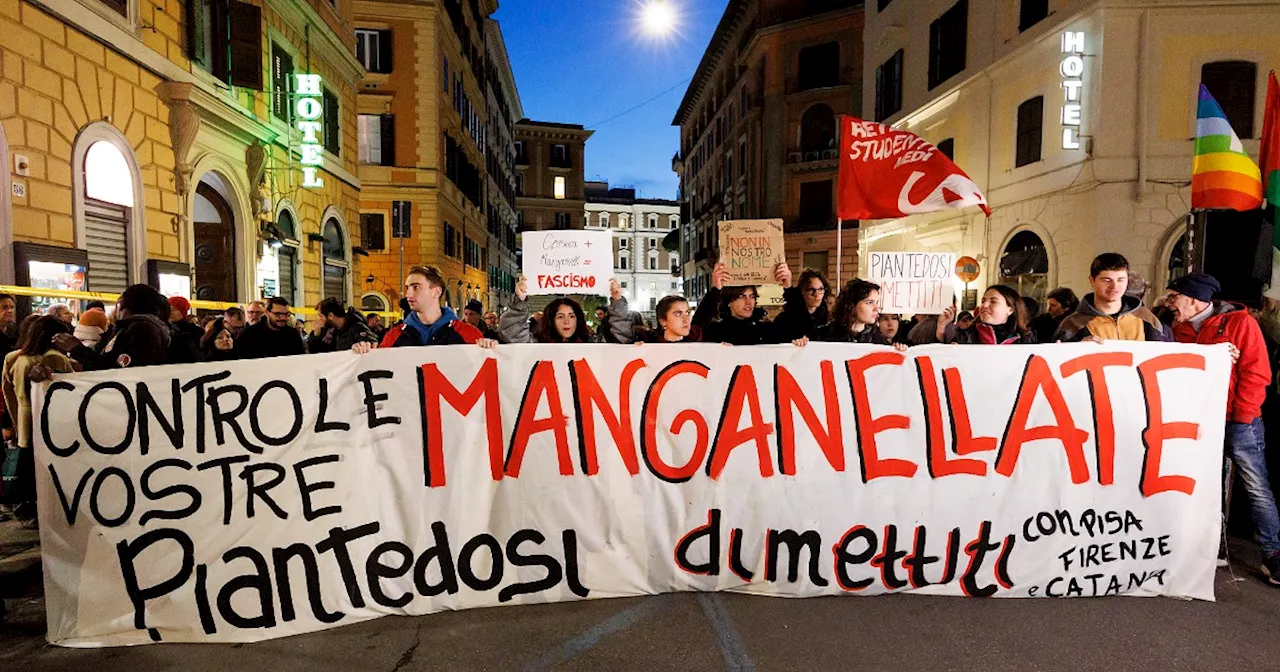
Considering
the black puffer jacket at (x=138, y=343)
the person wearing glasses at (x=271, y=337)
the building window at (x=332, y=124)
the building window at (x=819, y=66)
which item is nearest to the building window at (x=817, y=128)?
the building window at (x=819, y=66)

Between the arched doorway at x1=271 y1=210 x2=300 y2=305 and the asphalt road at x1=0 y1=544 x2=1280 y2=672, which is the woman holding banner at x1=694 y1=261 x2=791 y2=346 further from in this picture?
the arched doorway at x1=271 y1=210 x2=300 y2=305

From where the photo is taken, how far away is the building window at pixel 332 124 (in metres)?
14.8

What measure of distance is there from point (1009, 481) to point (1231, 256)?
4.67 m

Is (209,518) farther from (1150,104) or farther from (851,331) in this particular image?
(1150,104)

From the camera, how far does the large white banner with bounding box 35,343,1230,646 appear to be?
319 cm

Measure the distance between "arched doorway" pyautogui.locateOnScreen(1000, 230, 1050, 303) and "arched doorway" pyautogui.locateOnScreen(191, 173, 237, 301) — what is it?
48.6ft

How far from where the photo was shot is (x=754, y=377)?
12.0 ft

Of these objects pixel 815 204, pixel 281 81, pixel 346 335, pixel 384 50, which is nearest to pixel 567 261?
pixel 346 335

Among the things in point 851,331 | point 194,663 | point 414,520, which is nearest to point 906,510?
point 851,331

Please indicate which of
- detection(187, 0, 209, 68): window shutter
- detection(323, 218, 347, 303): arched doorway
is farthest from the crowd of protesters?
detection(323, 218, 347, 303): arched doorway

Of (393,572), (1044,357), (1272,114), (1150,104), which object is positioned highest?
(1150,104)

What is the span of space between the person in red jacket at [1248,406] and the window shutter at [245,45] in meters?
12.3

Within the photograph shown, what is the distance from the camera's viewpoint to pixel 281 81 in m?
12.7

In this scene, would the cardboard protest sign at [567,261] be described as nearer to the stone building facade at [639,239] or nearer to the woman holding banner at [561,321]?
the woman holding banner at [561,321]
